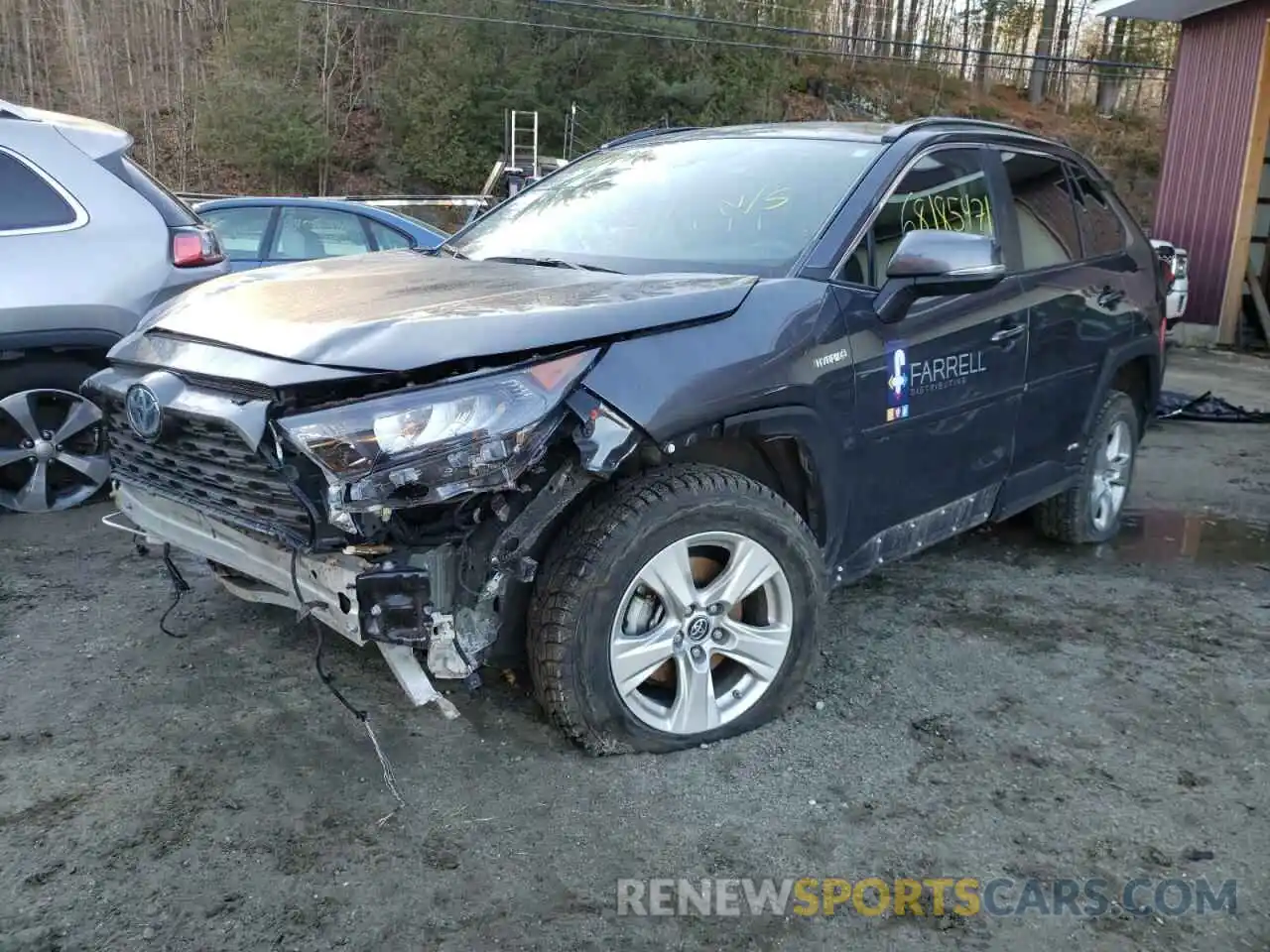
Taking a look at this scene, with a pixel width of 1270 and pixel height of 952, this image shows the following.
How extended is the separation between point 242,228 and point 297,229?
407mm

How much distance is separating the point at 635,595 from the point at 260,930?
1.23 meters

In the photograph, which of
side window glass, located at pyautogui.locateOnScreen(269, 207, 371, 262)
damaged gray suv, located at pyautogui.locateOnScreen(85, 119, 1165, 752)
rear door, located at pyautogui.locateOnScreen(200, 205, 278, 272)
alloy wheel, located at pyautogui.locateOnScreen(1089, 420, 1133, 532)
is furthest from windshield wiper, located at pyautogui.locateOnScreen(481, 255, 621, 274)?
rear door, located at pyautogui.locateOnScreen(200, 205, 278, 272)

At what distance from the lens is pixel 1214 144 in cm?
1345

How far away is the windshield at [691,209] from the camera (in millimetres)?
3434

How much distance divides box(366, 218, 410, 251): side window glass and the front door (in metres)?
5.57

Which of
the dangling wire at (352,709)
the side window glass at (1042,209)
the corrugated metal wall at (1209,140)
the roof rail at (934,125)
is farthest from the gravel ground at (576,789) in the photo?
the corrugated metal wall at (1209,140)

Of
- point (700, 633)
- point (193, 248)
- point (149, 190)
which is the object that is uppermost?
point (149, 190)

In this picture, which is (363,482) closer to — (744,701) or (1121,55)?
(744,701)

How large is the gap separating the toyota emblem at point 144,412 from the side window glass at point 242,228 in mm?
5545

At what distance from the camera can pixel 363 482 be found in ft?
7.84

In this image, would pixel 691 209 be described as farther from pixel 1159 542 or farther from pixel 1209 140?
pixel 1209 140

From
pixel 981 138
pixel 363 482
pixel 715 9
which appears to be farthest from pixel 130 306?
pixel 715 9

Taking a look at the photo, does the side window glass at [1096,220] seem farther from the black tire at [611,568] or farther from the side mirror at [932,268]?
the black tire at [611,568]

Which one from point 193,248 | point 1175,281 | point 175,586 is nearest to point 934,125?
point 175,586
